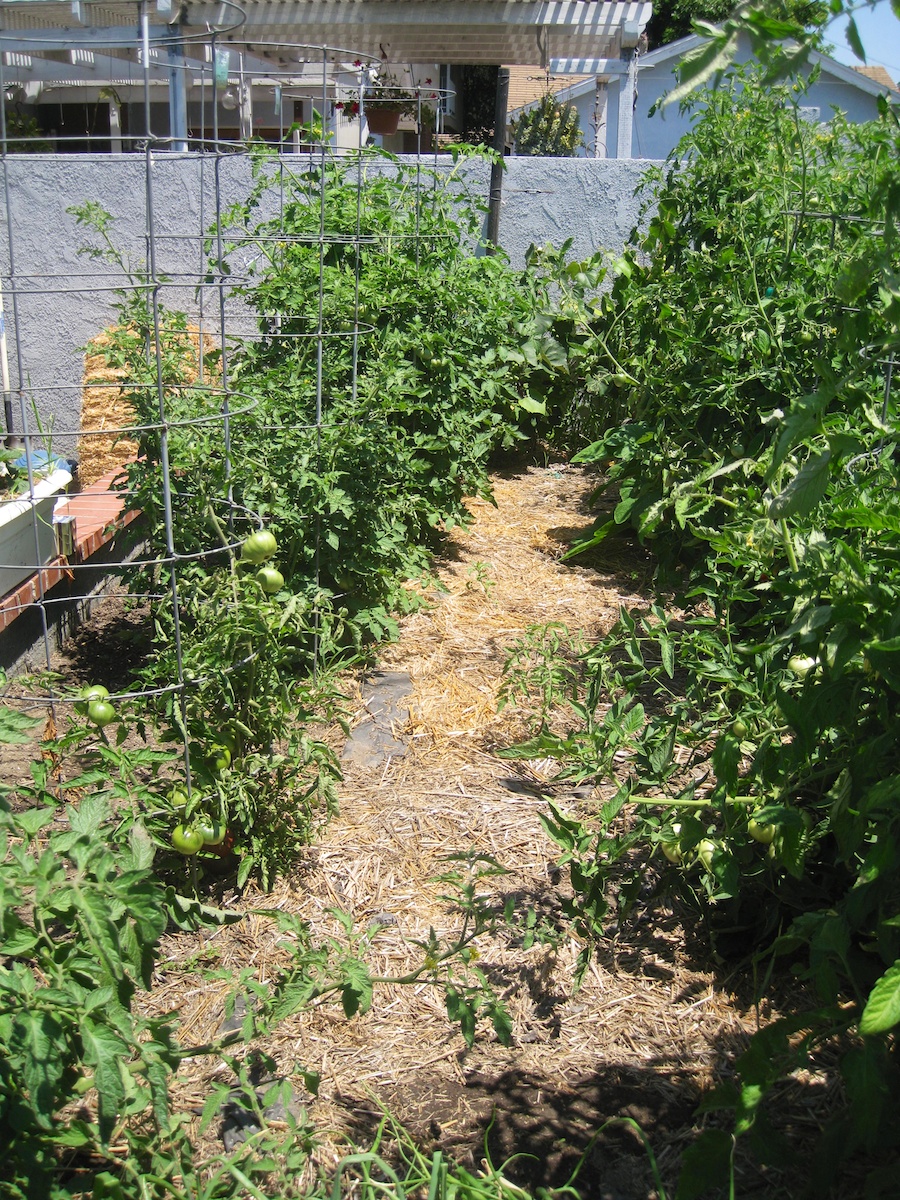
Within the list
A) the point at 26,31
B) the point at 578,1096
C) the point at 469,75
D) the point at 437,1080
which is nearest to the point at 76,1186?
the point at 437,1080

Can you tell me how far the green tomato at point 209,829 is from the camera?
241 cm

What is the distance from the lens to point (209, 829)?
7.91 ft

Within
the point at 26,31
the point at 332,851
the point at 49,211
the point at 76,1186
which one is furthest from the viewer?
the point at 26,31

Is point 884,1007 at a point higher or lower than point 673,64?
lower

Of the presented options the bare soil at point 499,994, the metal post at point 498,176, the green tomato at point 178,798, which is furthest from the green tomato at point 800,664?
the metal post at point 498,176

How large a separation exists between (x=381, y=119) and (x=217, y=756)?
24.8 ft

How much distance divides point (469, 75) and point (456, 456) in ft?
→ 53.7

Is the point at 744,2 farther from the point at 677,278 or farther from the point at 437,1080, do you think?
the point at 677,278

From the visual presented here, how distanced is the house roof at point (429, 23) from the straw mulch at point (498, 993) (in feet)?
26.5

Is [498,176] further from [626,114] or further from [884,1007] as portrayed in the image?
[884,1007]

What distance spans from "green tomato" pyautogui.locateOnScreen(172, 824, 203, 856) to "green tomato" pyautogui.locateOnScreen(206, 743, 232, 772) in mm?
162

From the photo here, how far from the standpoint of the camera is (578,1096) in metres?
2.00

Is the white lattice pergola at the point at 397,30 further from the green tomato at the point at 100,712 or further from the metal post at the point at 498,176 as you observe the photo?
the green tomato at the point at 100,712

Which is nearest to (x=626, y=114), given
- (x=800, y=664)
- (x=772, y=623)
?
(x=772, y=623)
